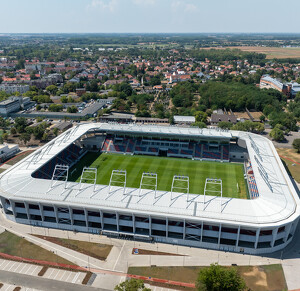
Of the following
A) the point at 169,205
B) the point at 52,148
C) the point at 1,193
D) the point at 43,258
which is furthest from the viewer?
the point at 52,148

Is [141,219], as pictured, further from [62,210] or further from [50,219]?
[50,219]

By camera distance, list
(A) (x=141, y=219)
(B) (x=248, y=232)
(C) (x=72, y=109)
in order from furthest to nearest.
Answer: (C) (x=72, y=109)
(A) (x=141, y=219)
(B) (x=248, y=232)

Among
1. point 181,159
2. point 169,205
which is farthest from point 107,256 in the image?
point 181,159

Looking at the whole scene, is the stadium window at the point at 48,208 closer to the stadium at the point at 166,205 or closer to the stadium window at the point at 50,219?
the stadium at the point at 166,205

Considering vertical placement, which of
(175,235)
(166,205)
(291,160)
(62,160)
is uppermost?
(166,205)

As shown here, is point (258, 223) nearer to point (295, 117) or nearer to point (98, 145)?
point (98, 145)

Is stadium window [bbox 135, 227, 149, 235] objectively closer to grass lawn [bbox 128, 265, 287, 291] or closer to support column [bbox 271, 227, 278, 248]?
grass lawn [bbox 128, 265, 287, 291]

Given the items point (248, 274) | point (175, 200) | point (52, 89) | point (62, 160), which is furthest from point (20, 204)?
point (52, 89)
